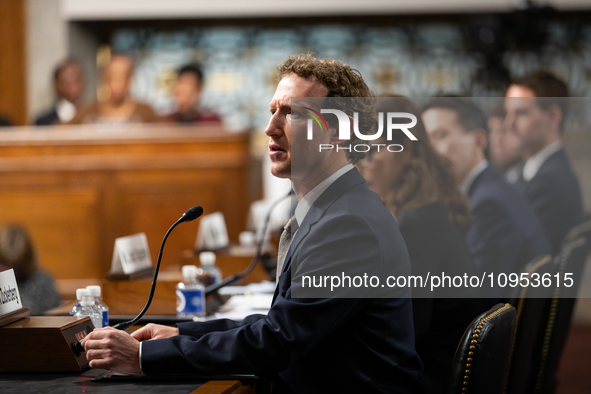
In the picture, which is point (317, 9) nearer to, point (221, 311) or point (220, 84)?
point (220, 84)

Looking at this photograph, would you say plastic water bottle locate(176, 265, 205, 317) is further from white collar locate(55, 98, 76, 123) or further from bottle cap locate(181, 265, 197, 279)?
white collar locate(55, 98, 76, 123)

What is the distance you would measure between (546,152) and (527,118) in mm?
232

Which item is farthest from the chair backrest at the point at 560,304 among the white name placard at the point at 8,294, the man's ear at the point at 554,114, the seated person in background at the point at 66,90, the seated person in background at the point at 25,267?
the seated person in background at the point at 66,90

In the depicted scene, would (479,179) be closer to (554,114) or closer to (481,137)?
(481,137)

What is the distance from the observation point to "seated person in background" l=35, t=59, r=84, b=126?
19.7 feet

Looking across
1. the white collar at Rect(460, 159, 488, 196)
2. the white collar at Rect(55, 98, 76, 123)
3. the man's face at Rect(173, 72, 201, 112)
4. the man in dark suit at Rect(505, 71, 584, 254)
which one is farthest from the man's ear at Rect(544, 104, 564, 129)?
the white collar at Rect(55, 98, 76, 123)

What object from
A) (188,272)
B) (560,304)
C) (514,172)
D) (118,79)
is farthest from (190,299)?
(118,79)

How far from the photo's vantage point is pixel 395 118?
7.54 ft

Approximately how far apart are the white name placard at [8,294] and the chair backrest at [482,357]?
977mm

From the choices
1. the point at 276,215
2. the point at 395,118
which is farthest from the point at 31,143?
the point at 395,118

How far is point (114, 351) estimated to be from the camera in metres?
1.29

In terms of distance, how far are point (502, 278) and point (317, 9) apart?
5499 mm

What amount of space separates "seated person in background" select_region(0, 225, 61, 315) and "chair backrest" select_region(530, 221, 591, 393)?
7.11 ft

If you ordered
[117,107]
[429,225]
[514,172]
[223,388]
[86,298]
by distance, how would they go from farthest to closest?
1. [117,107]
2. [514,172]
3. [429,225]
4. [86,298]
5. [223,388]
